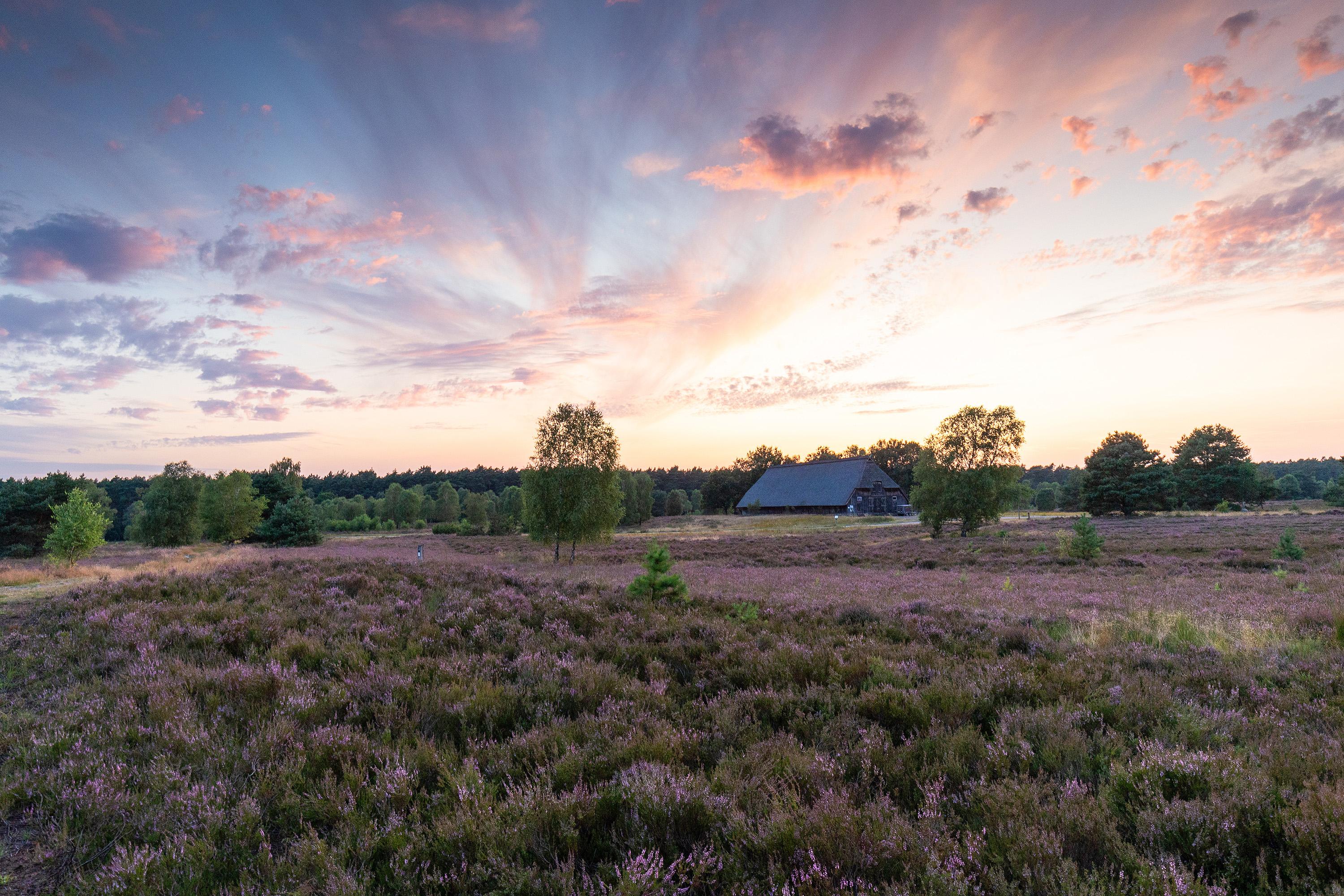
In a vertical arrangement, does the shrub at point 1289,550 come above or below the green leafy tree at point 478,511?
above

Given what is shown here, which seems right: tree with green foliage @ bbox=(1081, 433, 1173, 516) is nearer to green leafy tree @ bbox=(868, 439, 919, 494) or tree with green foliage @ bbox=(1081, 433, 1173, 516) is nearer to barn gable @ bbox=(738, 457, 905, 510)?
barn gable @ bbox=(738, 457, 905, 510)

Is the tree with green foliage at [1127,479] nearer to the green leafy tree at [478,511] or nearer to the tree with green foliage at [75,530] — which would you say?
the green leafy tree at [478,511]

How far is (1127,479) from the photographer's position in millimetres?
68000

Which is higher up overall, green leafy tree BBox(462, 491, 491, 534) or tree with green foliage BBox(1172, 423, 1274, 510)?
tree with green foliage BBox(1172, 423, 1274, 510)

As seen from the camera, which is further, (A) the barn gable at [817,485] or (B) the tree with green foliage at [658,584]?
(A) the barn gable at [817,485]

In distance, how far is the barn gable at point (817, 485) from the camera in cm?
8050

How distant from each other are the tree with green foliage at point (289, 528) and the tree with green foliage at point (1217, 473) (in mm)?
104243

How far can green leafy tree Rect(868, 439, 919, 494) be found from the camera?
99.7m

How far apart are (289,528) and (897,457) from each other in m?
99.6

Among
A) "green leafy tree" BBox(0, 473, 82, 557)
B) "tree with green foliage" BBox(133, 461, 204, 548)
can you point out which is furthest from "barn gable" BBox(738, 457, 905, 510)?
"green leafy tree" BBox(0, 473, 82, 557)

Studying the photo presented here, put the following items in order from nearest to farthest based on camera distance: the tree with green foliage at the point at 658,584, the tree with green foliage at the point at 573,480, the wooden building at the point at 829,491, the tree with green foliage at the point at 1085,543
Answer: the tree with green foliage at the point at 658,584
the tree with green foliage at the point at 1085,543
the tree with green foliage at the point at 573,480
the wooden building at the point at 829,491

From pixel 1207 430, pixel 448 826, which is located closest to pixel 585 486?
pixel 448 826

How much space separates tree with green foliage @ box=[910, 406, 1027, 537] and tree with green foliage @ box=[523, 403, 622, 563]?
27.0 m

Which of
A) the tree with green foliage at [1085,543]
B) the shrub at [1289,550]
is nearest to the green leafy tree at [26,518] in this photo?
the tree with green foliage at [1085,543]
